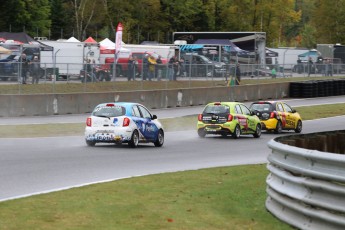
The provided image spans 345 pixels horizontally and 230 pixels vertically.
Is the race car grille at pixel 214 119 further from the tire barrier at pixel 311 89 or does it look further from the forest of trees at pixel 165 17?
the forest of trees at pixel 165 17

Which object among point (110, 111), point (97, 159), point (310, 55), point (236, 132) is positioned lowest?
point (236, 132)

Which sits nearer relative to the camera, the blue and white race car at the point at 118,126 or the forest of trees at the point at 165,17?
the blue and white race car at the point at 118,126

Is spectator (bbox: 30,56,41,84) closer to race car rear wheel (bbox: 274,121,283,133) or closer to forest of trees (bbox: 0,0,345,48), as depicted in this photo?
race car rear wheel (bbox: 274,121,283,133)

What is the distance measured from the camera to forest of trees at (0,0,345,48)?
80625 millimetres

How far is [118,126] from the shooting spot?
2294 cm

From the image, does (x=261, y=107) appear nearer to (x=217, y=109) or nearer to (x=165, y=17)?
(x=217, y=109)

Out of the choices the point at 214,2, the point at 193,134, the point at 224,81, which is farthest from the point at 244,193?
the point at 214,2

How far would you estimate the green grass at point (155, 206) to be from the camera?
9.11 m

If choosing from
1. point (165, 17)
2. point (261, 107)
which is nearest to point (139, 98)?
point (261, 107)

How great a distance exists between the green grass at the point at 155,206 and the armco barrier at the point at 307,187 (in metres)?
0.23

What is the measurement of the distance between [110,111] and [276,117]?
9674mm

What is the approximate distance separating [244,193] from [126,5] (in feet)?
232

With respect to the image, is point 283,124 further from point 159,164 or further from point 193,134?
point 159,164

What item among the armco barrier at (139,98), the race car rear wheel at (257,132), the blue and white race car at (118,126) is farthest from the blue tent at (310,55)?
the blue and white race car at (118,126)
